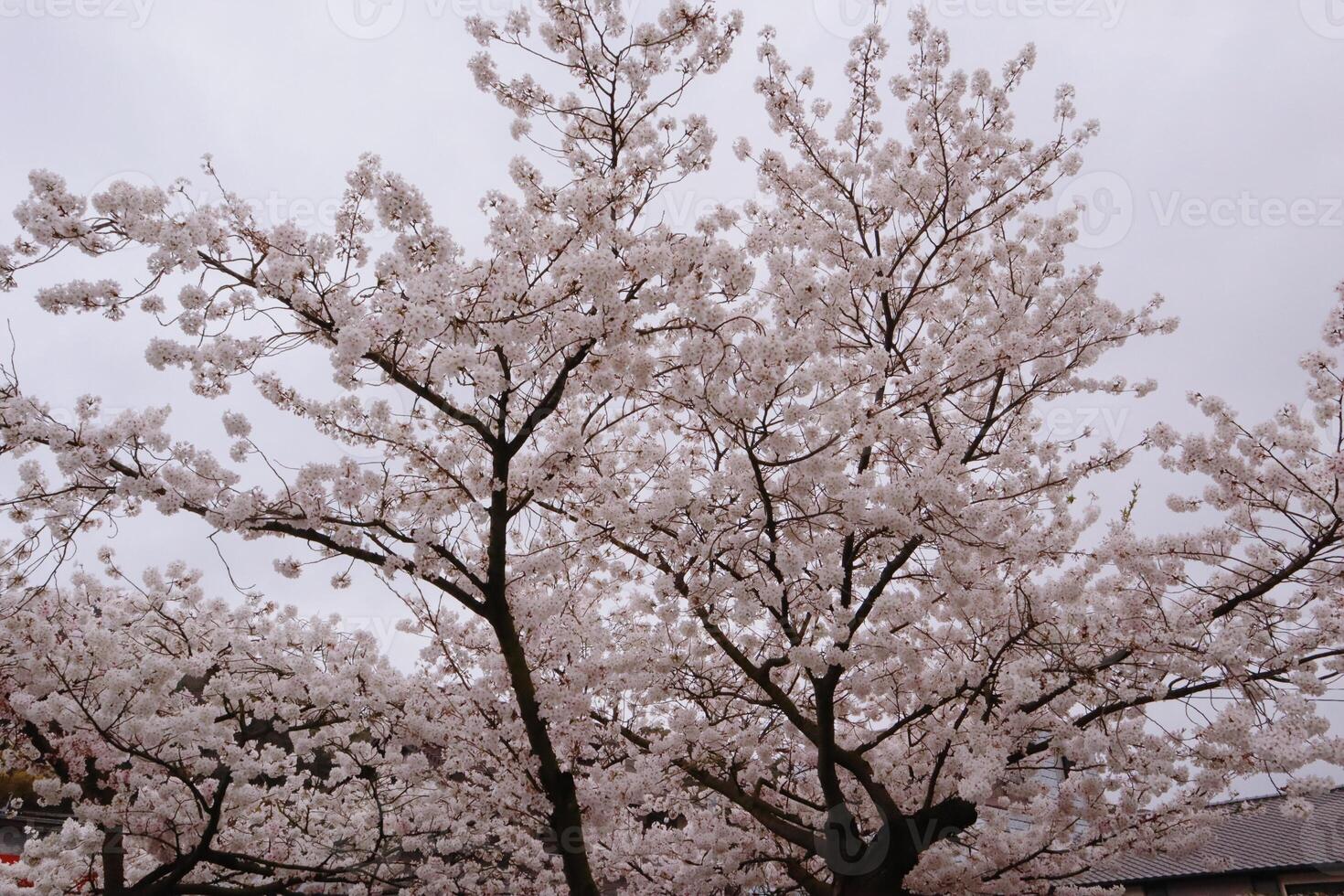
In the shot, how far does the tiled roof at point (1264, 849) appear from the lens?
16.0 m

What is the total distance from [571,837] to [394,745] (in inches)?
110

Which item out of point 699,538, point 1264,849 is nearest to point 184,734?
point 699,538

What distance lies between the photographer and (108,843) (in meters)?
7.63

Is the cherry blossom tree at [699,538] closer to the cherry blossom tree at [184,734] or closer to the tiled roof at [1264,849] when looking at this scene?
the cherry blossom tree at [184,734]

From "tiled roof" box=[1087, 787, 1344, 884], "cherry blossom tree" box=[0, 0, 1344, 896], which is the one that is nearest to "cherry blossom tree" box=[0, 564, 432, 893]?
"cherry blossom tree" box=[0, 0, 1344, 896]

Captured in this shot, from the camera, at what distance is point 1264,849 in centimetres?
1680

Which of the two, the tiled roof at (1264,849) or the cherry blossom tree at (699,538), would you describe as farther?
the tiled roof at (1264,849)

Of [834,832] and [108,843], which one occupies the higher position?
[108,843]

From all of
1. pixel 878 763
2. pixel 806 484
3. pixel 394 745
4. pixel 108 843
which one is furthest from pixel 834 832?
pixel 108 843

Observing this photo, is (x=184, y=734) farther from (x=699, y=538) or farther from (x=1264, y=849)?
(x=1264, y=849)

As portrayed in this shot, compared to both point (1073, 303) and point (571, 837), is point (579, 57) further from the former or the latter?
point (571, 837)

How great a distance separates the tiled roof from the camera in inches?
630

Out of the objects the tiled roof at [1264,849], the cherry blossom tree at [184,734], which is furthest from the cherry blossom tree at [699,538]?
the tiled roof at [1264,849]

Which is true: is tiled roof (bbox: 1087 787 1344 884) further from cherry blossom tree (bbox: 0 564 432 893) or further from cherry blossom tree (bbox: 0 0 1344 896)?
cherry blossom tree (bbox: 0 564 432 893)
